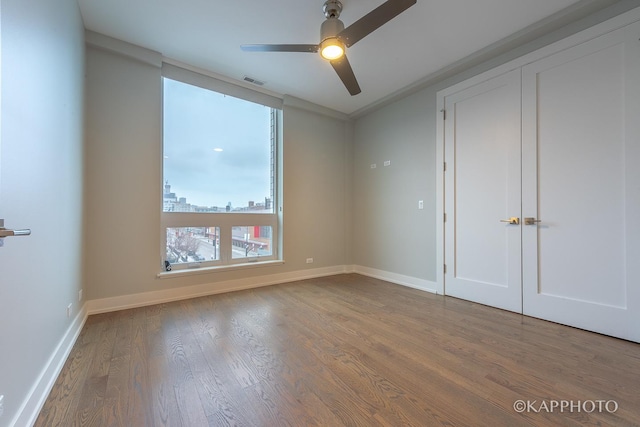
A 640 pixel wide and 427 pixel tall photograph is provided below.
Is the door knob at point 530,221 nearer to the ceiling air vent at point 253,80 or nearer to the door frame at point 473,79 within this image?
the door frame at point 473,79

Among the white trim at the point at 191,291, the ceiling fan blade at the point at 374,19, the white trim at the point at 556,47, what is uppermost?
the white trim at the point at 556,47

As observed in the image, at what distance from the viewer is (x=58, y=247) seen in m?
1.83

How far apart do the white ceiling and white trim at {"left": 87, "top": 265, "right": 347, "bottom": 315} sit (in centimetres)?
283

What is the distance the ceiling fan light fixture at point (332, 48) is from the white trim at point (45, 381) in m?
2.89

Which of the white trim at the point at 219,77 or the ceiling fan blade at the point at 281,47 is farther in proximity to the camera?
the white trim at the point at 219,77

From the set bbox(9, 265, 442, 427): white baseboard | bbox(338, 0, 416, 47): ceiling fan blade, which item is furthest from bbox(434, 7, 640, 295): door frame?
bbox(338, 0, 416, 47): ceiling fan blade

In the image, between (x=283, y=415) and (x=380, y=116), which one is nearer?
(x=283, y=415)

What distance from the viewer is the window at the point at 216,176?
10.7 ft

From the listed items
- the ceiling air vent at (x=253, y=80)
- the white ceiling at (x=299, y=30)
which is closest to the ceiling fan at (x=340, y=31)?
the white ceiling at (x=299, y=30)

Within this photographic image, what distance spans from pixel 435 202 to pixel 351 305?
72.0 inches

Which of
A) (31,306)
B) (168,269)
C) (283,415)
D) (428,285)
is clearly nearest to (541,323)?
(428,285)

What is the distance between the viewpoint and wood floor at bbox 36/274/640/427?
4.33 feet

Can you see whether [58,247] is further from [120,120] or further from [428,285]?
[428,285]

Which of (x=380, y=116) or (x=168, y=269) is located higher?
(x=380, y=116)
